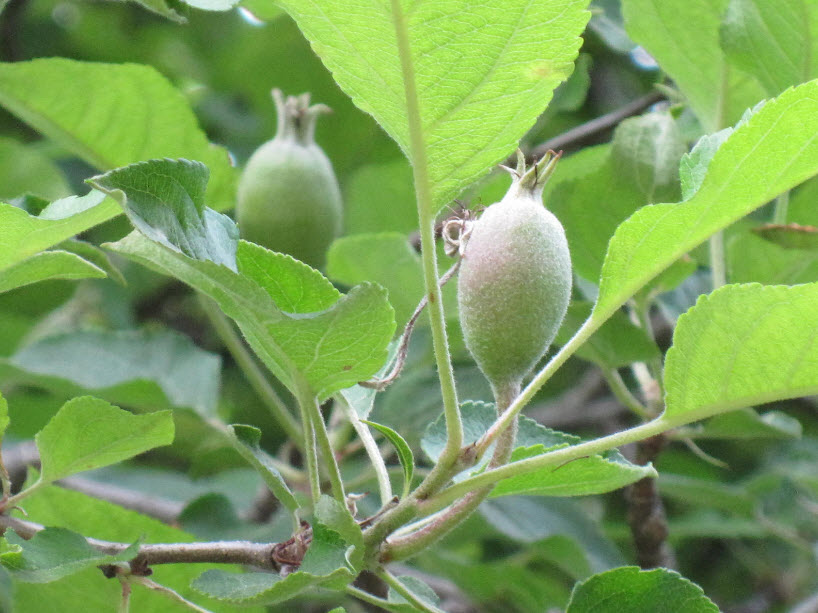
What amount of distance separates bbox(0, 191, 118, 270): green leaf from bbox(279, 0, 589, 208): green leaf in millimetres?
207

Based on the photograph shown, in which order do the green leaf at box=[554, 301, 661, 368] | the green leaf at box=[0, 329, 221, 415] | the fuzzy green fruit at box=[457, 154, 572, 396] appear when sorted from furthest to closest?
the green leaf at box=[0, 329, 221, 415]
the green leaf at box=[554, 301, 661, 368]
the fuzzy green fruit at box=[457, 154, 572, 396]

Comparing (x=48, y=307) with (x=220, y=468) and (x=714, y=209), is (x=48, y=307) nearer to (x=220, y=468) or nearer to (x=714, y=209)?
(x=220, y=468)

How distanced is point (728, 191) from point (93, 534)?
732 millimetres

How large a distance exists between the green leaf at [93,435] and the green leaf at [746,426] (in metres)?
0.67

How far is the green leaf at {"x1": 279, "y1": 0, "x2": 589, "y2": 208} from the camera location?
619mm

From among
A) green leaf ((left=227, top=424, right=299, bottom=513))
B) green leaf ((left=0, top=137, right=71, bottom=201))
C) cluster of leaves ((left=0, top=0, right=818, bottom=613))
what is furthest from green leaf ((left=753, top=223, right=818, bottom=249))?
green leaf ((left=0, top=137, right=71, bottom=201))

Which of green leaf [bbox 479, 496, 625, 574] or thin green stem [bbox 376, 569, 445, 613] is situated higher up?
thin green stem [bbox 376, 569, 445, 613]

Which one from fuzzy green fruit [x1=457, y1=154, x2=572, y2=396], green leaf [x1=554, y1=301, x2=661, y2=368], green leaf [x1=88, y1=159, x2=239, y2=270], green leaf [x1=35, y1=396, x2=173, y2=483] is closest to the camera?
green leaf [x1=88, y1=159, x2=239, y2=270]

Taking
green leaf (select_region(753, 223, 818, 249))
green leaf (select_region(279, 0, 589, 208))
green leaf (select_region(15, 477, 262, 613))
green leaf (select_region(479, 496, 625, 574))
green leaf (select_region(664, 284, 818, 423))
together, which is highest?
green leaf (select_region(279, 0, 589, 208))

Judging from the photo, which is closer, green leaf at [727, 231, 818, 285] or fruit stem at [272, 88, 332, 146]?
green leaf at [727, 231, 818, 285]

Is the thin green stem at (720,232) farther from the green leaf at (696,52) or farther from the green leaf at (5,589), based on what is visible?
the green leaf at (5,589)

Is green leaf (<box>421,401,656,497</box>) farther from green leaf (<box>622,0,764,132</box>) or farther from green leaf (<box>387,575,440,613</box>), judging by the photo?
green leaf (<box>622,0,764,132</box>)

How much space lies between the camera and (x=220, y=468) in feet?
5.58

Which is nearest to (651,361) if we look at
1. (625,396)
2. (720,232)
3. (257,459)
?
(625,396)
